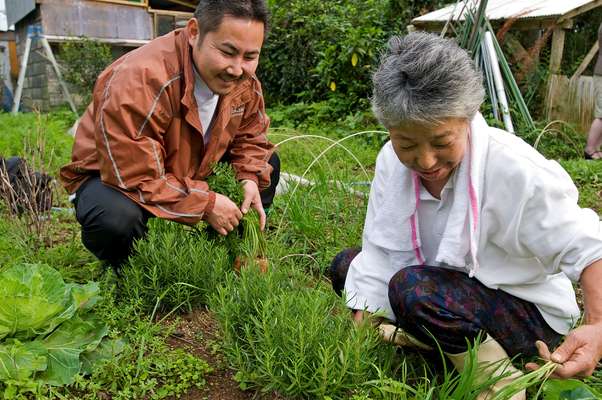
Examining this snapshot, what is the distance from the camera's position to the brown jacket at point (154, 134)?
235 cm

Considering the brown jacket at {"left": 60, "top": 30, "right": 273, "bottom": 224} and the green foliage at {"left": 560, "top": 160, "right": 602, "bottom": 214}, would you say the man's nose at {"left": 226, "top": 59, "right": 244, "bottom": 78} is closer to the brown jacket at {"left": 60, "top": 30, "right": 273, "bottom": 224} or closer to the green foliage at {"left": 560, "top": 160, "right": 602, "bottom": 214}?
the brown jacket at {"left": 60, "top": 30, "right": 273, "bottom": 224}

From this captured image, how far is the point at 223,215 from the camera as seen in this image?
2.48 m

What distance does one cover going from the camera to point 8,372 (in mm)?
1799

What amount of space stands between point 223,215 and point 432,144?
3.43ft

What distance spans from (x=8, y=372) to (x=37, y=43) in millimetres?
11176

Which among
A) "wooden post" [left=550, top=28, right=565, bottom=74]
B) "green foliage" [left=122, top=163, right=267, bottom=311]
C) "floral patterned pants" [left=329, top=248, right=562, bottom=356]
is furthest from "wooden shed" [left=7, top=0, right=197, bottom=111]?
"floral patterned pants" [left=329, top=248, right=562, bottom=356]

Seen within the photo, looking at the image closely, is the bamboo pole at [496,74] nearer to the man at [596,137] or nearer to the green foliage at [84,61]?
the man at [596,137]

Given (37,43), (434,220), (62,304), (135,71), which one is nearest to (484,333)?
(434,220)

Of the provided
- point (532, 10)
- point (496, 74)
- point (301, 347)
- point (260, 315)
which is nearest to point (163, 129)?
point (260, 315)

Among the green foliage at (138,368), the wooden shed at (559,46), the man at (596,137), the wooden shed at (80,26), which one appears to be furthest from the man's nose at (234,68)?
the wooden shed at (80,26)

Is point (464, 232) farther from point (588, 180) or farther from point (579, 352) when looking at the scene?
point (588, 180)

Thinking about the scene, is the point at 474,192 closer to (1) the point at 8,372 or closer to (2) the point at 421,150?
(2) the point at 421,150

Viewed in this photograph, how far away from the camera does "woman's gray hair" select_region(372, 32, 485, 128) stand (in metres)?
1.65

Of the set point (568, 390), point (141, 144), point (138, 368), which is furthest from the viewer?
point (141, 144)
